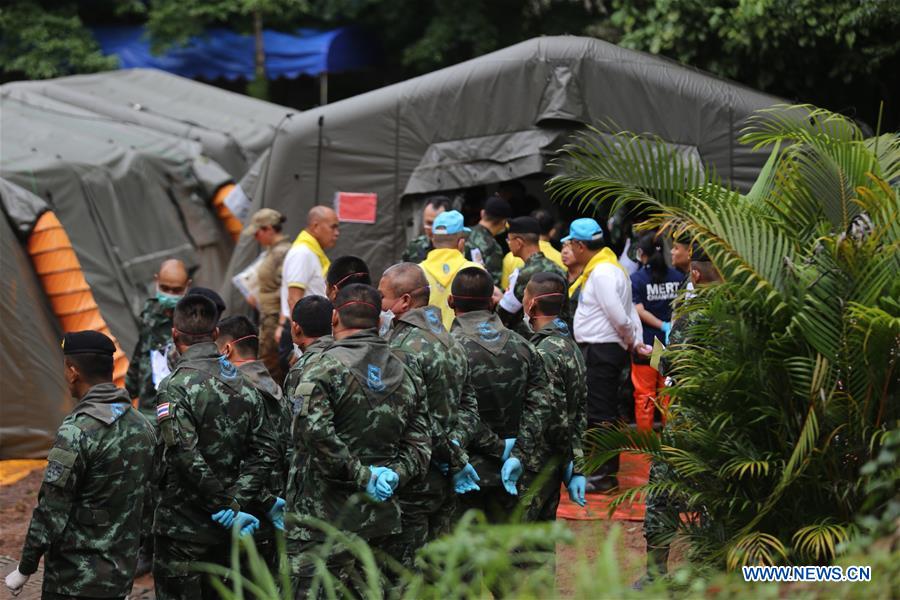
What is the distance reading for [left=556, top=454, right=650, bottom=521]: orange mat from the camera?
848 cm

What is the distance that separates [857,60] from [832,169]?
7275 mm

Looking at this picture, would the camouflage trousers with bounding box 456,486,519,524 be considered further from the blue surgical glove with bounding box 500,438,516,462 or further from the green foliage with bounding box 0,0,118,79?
the green foliage with bounding box 0,0,118,79

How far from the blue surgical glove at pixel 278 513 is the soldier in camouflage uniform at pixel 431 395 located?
2.27 ft

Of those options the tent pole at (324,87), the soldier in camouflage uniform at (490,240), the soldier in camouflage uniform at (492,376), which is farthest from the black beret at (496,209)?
the tent pole at (324,87)

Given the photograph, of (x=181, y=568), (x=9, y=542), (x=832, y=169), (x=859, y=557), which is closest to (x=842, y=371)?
(x=832, y=169)

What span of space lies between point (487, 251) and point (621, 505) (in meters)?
2.40

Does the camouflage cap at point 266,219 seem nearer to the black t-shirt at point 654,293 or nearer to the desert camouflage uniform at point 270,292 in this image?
the desert camouflage uniform at point 270,292

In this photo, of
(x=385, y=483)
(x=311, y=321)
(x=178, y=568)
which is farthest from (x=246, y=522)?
(x=311, y=321)

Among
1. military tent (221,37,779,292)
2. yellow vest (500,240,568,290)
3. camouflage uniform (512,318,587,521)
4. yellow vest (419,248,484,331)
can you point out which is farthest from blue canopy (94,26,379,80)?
camouflage uniform (512,318,587,521)

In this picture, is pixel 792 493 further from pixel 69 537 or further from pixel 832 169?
pixel 69 537

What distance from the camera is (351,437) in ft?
17.7

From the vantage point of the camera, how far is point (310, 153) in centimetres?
1181

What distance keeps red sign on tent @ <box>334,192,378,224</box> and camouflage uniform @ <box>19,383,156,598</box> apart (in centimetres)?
649

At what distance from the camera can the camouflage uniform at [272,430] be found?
6.11 metres
